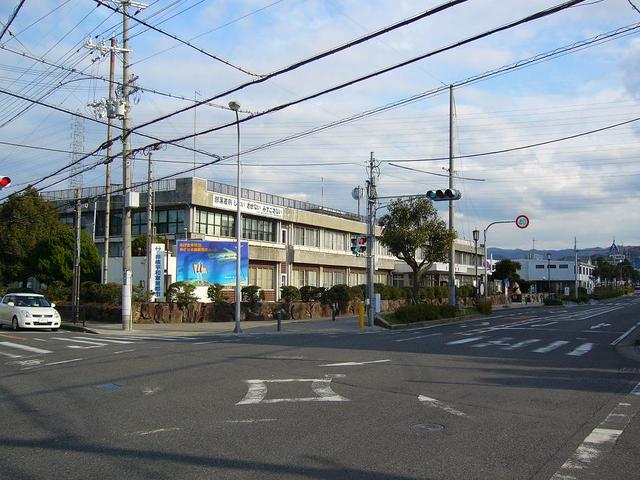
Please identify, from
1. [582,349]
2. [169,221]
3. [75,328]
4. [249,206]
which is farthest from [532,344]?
[169,221]

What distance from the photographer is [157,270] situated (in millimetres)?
36188

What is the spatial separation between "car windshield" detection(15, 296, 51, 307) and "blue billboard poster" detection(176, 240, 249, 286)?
10736 millimetres

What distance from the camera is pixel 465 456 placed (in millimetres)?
6602

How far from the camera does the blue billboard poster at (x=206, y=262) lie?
38.4m

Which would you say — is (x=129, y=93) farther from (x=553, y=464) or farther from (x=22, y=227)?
(x=553, y=464)

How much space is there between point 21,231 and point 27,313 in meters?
20.7

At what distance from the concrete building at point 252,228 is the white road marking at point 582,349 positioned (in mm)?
24643

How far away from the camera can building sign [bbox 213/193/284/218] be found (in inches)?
1739

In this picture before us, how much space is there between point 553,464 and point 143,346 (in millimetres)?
15327

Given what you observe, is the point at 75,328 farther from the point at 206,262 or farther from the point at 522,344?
the point at 522,344

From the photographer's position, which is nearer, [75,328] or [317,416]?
[317,416]

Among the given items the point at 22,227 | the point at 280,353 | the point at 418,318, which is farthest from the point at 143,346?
the point at 22,227

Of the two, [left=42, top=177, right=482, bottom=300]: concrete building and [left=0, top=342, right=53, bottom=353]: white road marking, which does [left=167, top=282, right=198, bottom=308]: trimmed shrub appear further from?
[left=0, top=342, right=53, bottom=353]: white road marking

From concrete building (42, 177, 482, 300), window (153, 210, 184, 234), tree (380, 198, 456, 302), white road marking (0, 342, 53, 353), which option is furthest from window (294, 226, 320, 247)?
white road marking (0, 342, 53, 353)
